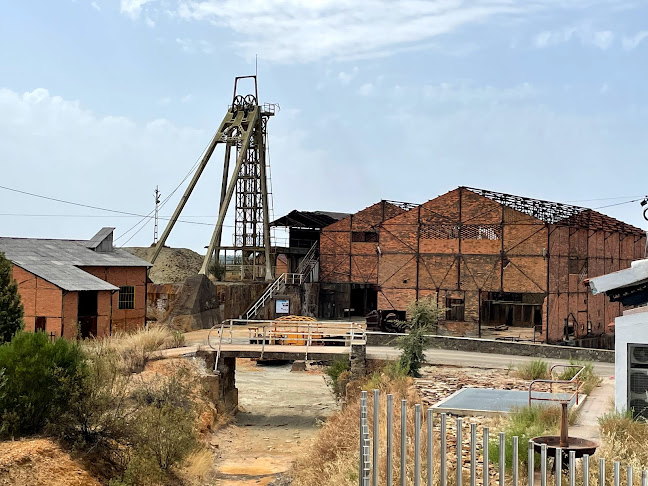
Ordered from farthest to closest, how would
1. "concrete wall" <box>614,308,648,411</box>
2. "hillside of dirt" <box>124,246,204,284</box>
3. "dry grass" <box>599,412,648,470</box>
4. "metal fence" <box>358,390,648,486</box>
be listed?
"hillside of dirt" <box>124,246,204,284</box> < "concrete wall" <box>614,308,648,411</box> < "dry grass" <box>599,412,648,470</box> < "metal fence" <box>358,390,648,486</box>

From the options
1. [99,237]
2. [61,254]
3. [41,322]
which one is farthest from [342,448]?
[99,237]

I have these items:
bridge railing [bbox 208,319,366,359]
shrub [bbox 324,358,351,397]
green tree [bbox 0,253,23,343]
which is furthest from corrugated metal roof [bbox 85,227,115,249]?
shrub [bbox 324,358,351,397]

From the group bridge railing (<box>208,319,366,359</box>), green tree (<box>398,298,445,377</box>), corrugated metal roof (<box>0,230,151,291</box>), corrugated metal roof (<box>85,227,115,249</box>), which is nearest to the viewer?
green tree (<box>398,298,445,377</box>)

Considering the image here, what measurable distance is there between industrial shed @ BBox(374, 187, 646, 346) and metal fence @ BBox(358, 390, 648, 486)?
22553mm

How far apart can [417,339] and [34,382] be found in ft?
35.0

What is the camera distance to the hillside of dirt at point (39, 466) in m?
13.9

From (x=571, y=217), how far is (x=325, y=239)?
17.5 metres

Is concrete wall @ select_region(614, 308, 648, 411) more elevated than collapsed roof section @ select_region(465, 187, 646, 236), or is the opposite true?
collapsed roof section @ select_region(465, 187, 646, 236)

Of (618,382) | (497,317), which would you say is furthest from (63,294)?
(497,317)

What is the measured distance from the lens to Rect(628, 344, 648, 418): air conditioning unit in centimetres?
1274

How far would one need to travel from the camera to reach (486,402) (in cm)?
1586

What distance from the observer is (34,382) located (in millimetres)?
16438

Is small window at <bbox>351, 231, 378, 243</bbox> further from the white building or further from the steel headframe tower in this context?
the white building

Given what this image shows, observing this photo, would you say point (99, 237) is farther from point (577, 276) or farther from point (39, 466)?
point (577, 276)
